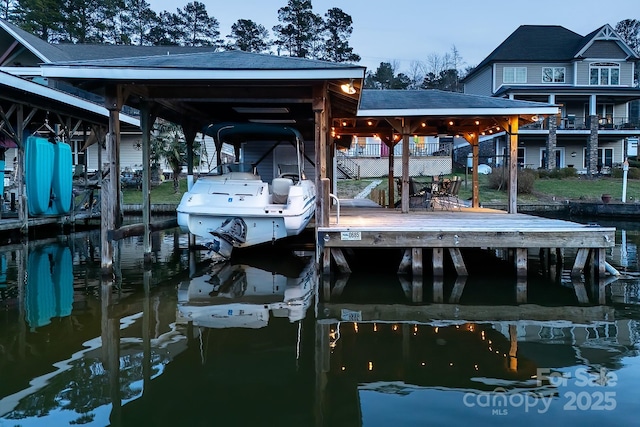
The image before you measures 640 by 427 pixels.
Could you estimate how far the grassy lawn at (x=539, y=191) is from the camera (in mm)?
23828

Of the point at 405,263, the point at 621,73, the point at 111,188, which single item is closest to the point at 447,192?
the point at 405,263

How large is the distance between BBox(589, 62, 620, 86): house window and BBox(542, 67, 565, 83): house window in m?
1.72

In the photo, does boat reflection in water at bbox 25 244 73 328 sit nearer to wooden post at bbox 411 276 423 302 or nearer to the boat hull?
the boat hull

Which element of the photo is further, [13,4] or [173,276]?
[13,4]

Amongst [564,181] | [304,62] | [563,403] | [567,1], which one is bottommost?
[563,403]

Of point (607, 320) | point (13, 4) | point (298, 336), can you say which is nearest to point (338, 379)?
point (298, 336)

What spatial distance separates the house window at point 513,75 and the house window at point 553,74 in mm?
1327

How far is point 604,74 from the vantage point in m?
35.0

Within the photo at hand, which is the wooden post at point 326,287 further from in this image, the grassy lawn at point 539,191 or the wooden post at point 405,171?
the grassy lawn at point 539,191

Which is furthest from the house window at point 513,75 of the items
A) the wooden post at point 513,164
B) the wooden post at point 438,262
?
the wooden post at point 438,262

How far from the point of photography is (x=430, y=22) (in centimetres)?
7119

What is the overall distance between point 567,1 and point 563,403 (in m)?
60.9

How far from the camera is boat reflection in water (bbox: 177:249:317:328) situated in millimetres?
6758

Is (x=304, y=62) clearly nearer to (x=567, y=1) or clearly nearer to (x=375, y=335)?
(x=375, y=335)
